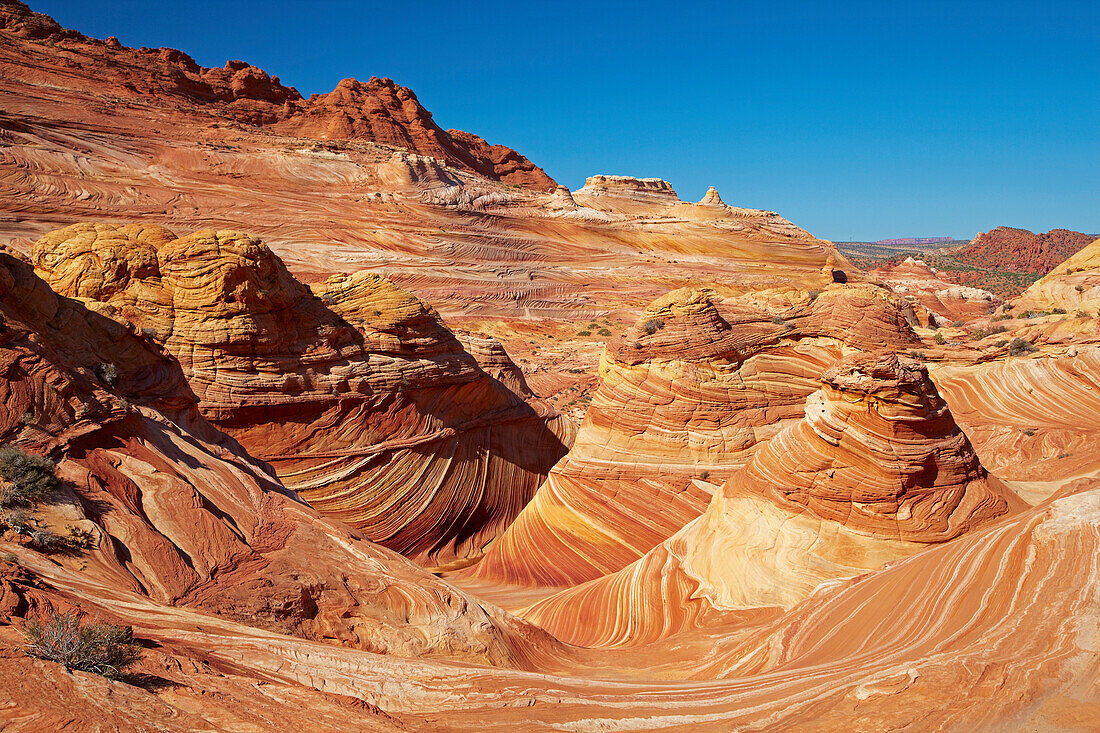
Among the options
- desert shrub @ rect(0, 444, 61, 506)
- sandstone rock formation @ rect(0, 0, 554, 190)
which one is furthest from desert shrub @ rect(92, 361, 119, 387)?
sandstone rock formation @ rect(0, 0, 554, 190)

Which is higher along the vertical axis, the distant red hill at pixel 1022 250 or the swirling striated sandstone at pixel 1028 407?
the distant red hill at pixel 1022 250

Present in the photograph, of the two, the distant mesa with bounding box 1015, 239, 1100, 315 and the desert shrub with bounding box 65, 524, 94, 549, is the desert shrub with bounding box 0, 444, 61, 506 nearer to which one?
the desert shrub with bounding box 65, 524, 94, 549

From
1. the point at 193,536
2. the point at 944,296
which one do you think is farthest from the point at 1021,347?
the point at 944,296

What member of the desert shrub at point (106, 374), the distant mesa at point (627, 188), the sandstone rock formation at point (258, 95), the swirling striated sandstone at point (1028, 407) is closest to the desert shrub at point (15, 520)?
the desert shrub at point (106, 374)

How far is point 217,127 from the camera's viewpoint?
155 feet

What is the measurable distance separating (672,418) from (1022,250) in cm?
9813

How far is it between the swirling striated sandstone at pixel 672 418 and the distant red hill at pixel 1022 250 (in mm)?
87042

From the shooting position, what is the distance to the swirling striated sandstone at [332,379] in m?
11.4

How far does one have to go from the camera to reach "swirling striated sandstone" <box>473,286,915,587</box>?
1138cm

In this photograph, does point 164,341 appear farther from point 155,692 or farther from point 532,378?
point 532,378

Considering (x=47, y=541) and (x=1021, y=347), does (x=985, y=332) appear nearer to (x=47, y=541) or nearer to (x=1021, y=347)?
(x=1021, y=347)

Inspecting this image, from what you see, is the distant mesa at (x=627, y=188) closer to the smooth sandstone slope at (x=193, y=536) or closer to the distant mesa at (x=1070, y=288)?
the distant mesa at (x=1070, y=288)

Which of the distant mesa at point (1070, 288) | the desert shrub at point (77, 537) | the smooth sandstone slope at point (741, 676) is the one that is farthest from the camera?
the distant mesa at point (1070, 288)

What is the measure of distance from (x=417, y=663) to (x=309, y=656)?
733 mm
